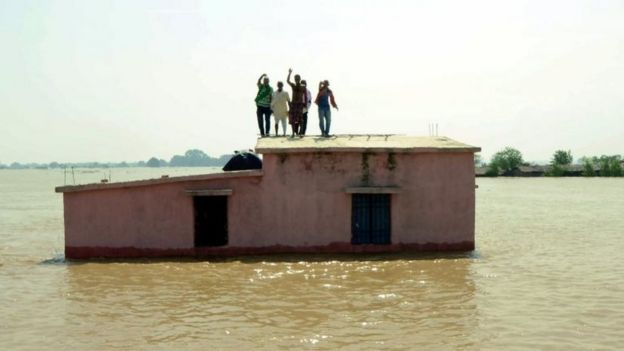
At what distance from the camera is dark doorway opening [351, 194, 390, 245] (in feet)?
50.2

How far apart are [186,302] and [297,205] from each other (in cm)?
475

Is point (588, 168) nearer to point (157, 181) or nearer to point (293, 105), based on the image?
point (293, 105)

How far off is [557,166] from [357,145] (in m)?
60.4

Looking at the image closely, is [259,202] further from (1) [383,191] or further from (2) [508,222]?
(2) [508,222]

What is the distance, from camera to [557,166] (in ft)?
231

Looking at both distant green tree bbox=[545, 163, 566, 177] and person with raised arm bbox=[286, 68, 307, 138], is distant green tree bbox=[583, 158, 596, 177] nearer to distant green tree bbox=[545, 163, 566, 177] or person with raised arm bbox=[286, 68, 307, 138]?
distant green tree bbox=[545, 163, 566, 177]

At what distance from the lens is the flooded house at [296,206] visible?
48.6ft

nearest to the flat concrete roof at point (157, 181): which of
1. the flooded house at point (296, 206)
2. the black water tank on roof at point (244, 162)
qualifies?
the flooded house at point (296, 206)

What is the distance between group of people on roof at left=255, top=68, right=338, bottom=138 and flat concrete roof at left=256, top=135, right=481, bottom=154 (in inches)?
42.5

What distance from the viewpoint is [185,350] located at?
27.6 ft

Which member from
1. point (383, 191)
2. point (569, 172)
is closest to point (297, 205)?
point (383, 191)

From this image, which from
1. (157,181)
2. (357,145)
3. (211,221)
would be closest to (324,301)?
(211,221)

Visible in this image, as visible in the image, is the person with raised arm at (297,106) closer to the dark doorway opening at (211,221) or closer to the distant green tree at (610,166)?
the dark doorway opening at (211,221)

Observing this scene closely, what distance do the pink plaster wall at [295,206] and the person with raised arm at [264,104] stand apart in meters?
3.49
